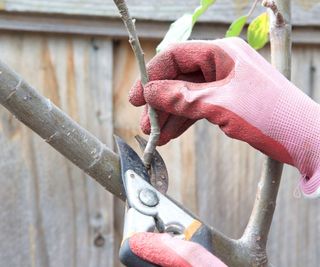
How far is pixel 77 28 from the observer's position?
51.7 inches

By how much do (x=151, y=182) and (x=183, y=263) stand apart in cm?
13

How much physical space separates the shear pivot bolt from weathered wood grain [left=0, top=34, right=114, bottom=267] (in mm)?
631

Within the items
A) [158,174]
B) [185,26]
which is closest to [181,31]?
[185,26]

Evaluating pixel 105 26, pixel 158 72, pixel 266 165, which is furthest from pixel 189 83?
pixel 105 26

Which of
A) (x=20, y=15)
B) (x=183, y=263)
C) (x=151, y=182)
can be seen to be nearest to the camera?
(x=183, y=263)

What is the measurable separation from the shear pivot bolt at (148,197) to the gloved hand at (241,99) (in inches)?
3.7

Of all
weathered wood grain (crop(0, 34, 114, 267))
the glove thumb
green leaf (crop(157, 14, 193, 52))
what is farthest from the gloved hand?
weathered wood grain (crop(0, 34, 114, 267))

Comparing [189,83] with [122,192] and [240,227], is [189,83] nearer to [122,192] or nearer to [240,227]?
[122,192]

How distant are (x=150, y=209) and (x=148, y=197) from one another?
0.01 meters

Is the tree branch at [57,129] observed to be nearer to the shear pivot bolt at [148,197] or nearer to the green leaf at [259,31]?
the shear pivot bolt at [148,197]

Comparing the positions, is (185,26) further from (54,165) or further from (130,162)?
(54,165)

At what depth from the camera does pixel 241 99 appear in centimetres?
71

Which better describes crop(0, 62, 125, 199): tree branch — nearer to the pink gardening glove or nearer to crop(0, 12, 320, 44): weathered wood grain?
the pink gardening glove

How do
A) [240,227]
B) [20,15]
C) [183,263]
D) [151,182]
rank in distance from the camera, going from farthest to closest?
[240,227], [20,15], [151,182], [183,263]
